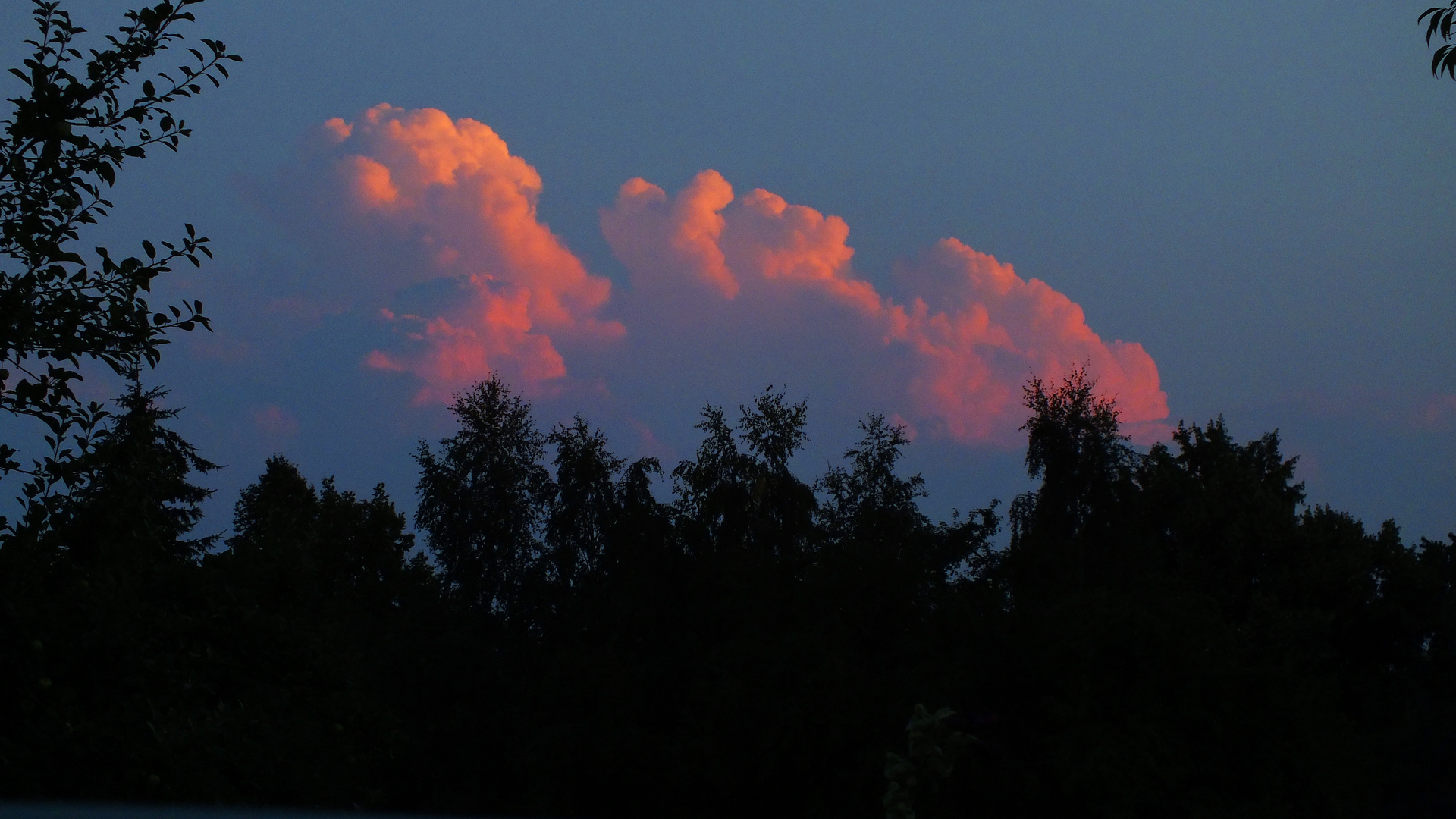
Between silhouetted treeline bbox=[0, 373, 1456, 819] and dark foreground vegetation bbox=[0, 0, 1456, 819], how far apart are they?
53 mm

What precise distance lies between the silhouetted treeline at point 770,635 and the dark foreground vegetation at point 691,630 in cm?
5

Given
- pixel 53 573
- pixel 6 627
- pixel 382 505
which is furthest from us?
pixel 382 505

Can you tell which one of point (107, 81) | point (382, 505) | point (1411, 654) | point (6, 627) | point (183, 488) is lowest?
point (6, 627)

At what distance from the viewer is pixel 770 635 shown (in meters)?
29.5

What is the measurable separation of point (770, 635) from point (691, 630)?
450 cm

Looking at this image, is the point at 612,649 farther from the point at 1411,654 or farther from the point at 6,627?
the point at 6,627

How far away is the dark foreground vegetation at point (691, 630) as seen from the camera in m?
5.73

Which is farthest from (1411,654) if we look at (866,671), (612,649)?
(612,649)

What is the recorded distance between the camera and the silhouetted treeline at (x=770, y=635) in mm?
6574

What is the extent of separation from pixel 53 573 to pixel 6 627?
0.70 meters

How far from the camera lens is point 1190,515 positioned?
3778cm

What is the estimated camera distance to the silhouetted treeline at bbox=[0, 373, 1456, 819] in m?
6.57

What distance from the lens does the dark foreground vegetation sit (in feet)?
18.8

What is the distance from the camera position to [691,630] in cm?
3347
